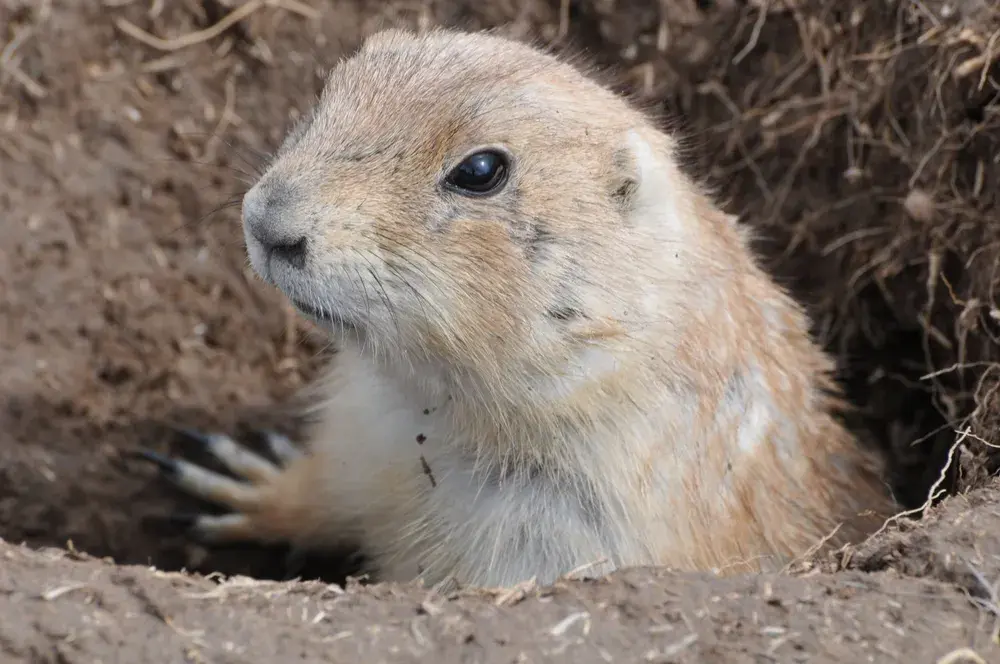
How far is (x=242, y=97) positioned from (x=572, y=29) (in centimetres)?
221

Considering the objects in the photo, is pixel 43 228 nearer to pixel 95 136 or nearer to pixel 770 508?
pixel 95 136

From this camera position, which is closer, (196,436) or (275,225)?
(275,225)

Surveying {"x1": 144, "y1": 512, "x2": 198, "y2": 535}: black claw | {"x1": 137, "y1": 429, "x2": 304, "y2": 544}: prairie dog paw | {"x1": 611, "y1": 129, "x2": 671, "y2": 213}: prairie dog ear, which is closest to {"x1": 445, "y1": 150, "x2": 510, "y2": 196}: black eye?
{"x1": 611, "y1": 129, "x2": 671, "y2": 213}: prairie dog ear

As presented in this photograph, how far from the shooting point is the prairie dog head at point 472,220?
385cm

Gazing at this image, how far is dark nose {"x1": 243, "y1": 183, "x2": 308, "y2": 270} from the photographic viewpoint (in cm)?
378

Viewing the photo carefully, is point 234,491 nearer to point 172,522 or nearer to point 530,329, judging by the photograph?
point 172,522

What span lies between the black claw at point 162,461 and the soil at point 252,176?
9 cm

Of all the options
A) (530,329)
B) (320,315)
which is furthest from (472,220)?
(320,315)

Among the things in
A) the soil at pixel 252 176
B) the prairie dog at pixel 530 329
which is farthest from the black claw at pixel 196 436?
the prairie dog at pixel 530 329

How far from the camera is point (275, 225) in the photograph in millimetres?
3801

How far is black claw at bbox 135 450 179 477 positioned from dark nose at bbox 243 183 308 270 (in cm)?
272

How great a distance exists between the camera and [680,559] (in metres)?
4.52

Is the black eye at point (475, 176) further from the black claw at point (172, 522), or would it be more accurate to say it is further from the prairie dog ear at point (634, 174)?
the black claw at point (172, 522)

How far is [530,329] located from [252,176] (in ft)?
5.65
